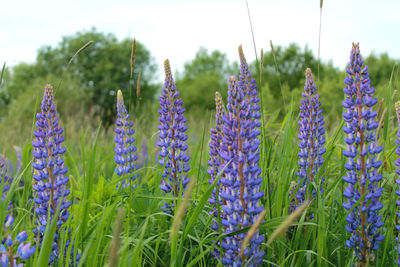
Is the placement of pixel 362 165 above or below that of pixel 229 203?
above

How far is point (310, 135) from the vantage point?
3602 mm

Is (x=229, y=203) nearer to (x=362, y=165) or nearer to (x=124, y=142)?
(x=362, y=165)

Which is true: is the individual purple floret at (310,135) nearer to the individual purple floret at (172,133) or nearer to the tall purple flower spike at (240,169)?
the individual purple floret at (172,133)

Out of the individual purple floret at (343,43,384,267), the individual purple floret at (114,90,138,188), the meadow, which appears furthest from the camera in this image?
the individual purple floret at (114,90,138,188)

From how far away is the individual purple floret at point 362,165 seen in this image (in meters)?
2.72

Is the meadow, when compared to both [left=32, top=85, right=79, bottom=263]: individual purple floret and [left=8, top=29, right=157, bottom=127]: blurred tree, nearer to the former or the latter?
[left=32, top=85, right=79, bottom=263]: individual purple floret

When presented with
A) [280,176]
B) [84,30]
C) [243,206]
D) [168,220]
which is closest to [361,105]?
[280,176]

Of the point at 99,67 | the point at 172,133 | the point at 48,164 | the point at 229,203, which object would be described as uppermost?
the point at 99,67

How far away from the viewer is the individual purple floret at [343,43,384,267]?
8.94 feet

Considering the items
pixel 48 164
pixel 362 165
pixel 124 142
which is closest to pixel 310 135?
pixel 362 165

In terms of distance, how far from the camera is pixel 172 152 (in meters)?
3.47

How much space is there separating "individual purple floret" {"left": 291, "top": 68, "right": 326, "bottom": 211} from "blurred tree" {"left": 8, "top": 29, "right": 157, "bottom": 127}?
48.2 metres

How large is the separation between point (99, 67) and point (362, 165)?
171 feet

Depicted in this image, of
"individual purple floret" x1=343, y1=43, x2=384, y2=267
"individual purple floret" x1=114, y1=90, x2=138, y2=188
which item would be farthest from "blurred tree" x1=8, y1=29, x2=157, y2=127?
"individual purple floret" x1=343, y1=43, x2=384, y2=267
